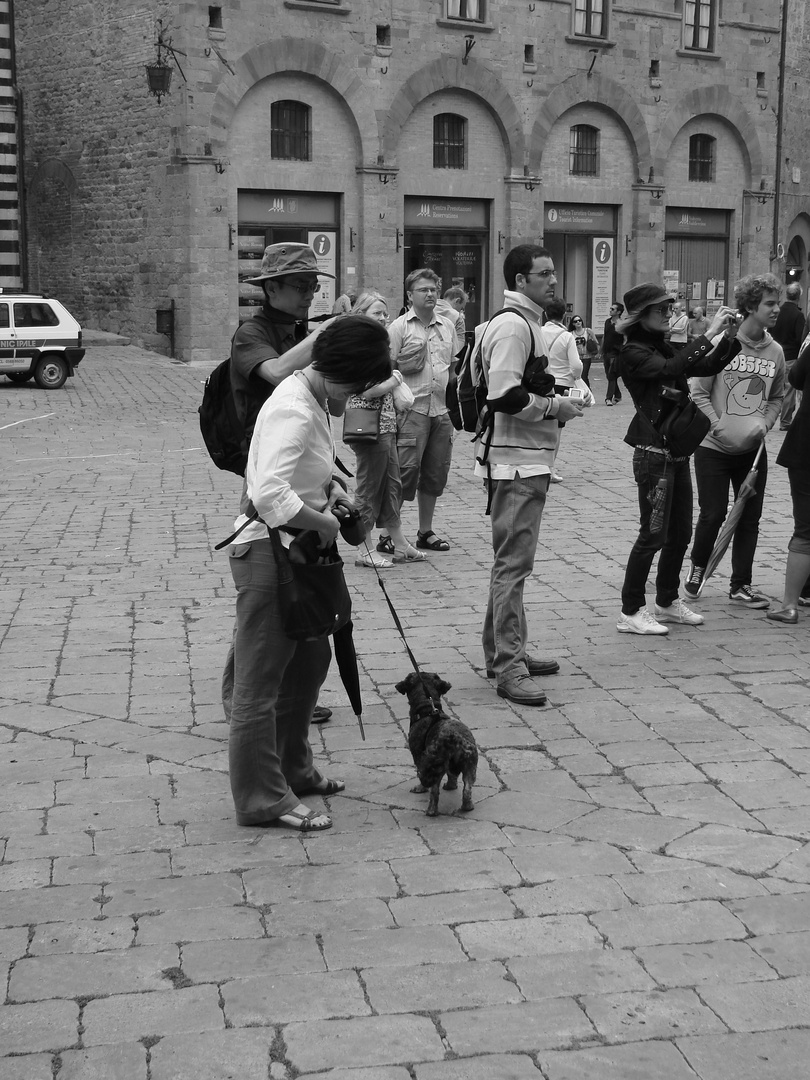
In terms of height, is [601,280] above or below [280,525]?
above

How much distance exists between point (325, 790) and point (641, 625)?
283cm

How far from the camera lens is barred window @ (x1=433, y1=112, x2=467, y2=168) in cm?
3098

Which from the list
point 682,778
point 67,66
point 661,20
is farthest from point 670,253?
point 682,778

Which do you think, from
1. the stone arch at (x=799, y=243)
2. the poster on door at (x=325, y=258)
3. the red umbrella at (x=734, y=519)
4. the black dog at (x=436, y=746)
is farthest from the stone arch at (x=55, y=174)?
the black dog at (x=436, y=746)

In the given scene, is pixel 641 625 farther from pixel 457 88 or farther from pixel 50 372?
pixel 457 88

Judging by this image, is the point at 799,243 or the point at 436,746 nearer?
the point at 436,746

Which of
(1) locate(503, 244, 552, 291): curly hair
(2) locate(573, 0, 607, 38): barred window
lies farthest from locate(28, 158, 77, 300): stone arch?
(1) locate(503, 244, 552, 291): curly hair

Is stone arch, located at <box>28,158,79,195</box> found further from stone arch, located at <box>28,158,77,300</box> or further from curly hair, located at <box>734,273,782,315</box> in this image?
curly hair, located at <box>734,273,782,315</box>

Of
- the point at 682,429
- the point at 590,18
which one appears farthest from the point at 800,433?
the point at 590,18

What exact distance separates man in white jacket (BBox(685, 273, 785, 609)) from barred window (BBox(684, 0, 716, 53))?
2903 centimetres

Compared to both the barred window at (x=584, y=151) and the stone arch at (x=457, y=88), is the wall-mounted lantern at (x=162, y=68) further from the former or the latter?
the barred window at (x=584, y=151)

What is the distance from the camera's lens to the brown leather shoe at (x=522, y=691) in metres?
6.35

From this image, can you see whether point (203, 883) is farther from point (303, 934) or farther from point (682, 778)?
point (682, 778)

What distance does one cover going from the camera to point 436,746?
4895 millimetres
